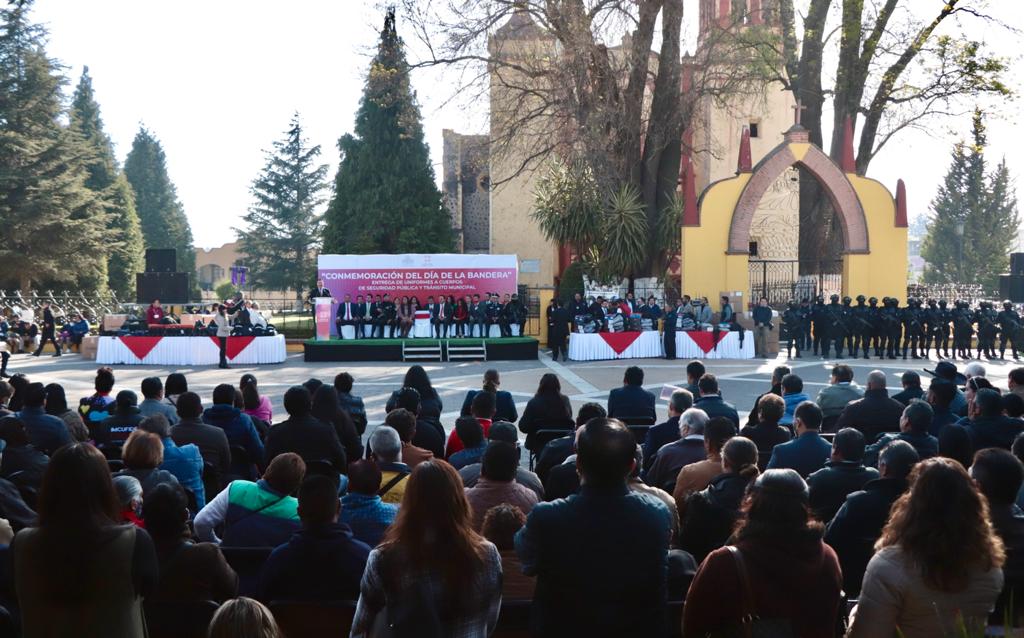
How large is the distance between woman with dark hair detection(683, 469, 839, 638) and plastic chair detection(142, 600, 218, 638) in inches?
79.0

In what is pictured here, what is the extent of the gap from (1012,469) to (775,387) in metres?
6.58

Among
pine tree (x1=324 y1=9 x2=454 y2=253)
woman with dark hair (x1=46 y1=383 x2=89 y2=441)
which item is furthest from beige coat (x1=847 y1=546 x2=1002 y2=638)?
pine tree (x1=324 y1=9 x2=454 y2=253)

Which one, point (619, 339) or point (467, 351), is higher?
point (619, 339)

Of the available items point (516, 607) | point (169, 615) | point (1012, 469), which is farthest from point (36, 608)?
point (1012, 469)

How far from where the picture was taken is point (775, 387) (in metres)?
11.0

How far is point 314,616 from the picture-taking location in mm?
4270

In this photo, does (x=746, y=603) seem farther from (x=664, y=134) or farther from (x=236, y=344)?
(x=664, y=134)

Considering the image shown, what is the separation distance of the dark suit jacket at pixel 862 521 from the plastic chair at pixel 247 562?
118 inches

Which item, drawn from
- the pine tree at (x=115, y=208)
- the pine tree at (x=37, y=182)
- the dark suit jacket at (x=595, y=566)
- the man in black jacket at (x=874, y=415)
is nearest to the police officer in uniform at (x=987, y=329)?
the man in black jacket at (x=874, y=415)

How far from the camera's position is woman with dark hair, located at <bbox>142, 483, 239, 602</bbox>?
4.28m

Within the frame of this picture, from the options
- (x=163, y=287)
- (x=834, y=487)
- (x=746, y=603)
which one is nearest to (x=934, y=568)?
(x=746, y=603)

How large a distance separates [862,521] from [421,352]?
858 inches

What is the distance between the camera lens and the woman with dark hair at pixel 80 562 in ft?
11.8

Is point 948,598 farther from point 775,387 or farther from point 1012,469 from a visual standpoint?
point 775,387
